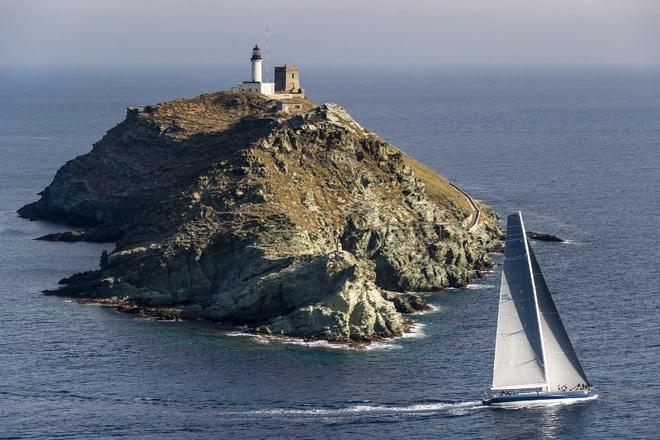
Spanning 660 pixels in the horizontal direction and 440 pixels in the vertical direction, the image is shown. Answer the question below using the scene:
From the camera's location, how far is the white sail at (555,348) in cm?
9138

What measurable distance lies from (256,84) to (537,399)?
9723 centimetres

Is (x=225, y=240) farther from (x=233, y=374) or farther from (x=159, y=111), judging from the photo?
(x=159, y=111)

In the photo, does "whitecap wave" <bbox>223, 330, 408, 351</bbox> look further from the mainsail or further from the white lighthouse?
the white lighthouse

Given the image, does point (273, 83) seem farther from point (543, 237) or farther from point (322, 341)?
point (322, 341)

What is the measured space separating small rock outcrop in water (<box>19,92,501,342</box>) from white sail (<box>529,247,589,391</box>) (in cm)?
1959

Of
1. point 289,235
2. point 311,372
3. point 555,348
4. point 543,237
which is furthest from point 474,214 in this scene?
point 555,348

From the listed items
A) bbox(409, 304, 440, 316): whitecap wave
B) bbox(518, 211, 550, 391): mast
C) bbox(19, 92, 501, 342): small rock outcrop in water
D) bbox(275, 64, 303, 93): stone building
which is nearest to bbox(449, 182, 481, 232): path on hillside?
bbox(19, 92, 501, 342): small rock outcrop in water

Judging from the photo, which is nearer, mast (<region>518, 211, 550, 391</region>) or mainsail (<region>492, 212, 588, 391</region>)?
mast (<region>518, 211, 550, 391</region>)

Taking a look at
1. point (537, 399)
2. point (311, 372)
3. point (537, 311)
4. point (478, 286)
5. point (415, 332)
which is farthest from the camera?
point (478, 286)

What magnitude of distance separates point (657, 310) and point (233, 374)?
38.6 m

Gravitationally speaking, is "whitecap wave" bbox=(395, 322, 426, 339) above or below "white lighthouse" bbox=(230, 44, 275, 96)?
below

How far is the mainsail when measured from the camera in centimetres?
9094

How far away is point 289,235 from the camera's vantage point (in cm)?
11981

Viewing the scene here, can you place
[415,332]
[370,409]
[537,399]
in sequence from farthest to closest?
[415,332], [537,399], [370,409]
